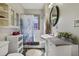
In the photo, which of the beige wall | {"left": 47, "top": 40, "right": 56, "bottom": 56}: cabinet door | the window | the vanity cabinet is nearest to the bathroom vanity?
{"left": 47, "top": 40, "right": 56, "bottom": 56}: cabinet door

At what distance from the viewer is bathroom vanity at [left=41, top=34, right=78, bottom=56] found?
4.27 feet

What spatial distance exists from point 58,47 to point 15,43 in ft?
1.72

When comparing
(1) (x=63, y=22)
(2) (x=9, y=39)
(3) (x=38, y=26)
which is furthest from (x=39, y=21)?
(2) (x=9, y=39)

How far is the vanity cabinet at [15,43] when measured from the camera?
1344mm

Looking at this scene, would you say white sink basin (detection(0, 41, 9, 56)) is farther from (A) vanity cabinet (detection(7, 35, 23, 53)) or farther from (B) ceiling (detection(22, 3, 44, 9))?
(B) ceiling (detection(22, 3, 44, 9))

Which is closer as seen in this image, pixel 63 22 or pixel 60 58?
pixel 60 58

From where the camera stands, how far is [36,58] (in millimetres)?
1235

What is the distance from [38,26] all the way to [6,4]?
0.45m

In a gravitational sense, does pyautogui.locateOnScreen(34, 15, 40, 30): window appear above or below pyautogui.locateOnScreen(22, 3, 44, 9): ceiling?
below

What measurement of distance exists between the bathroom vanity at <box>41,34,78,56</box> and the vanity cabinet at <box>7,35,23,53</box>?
28 centimetres

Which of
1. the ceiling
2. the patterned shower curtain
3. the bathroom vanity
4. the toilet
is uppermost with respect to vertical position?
the ceiling

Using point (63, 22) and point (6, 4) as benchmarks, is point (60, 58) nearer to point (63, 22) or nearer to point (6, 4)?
point (63, 22)

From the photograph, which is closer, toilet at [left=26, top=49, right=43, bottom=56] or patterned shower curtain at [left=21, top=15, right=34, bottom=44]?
toilet at [left=26, top=49, right=43, bottom=56]

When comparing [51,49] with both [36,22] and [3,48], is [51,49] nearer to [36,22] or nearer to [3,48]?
[36,22]
